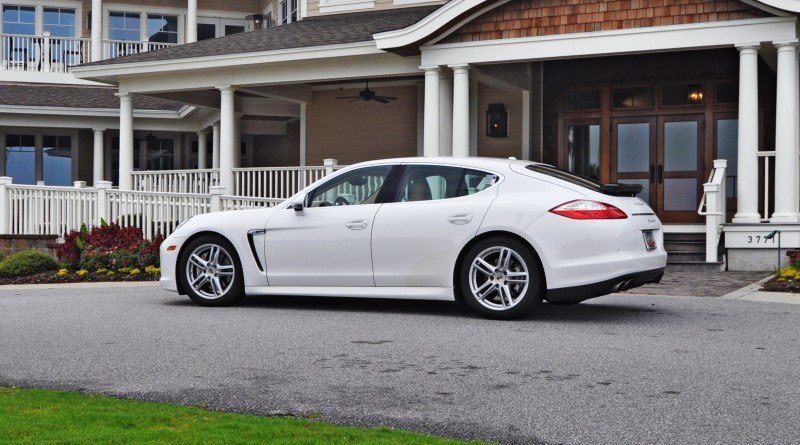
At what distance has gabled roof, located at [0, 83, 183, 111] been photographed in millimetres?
25094

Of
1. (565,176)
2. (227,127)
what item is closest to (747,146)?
(565,176)

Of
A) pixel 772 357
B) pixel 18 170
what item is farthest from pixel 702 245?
pixel 18 170

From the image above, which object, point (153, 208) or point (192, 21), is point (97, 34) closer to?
point (192, 21)

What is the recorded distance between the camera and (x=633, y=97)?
17.8 metres

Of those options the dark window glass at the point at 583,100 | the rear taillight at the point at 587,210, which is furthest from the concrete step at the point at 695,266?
the rear taillight at the point at 587,210

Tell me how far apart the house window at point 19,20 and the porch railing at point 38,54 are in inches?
32.6

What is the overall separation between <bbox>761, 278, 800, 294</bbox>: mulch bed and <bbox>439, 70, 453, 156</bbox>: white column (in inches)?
252

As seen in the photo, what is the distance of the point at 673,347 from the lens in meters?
7.33

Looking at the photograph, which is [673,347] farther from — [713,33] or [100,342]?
[713,33]

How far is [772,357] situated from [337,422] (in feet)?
11.0

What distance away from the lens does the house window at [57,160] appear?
89.8ft

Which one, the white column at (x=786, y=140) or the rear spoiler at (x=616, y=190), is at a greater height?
the white column at (x=786, y=140)

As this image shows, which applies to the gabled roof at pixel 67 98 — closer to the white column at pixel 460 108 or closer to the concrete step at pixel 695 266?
the white column at pixel 460 108

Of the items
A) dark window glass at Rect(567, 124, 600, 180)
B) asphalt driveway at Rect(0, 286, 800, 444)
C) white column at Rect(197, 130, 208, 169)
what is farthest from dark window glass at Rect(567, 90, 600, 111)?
white column at Rect(197, 130, 208, 169)
